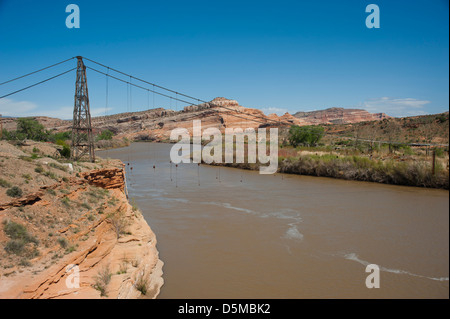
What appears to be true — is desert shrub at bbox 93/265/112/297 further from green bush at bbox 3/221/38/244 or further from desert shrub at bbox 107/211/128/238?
desert shrub at bbox 107/211/128/238

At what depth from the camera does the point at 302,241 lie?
30.0ft

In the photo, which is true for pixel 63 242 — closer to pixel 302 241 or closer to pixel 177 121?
pixel 302 241

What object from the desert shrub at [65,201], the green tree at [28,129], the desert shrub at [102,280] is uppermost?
the green tree at [28,129]

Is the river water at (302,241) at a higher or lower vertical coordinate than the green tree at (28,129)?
lower

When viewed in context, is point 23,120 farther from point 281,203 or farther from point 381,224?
point 381,224

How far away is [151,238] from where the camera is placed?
8.80 metres

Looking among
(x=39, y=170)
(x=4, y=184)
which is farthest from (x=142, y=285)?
(x=39, y=170)

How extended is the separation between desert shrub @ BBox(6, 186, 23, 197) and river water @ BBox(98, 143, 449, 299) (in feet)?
12.7

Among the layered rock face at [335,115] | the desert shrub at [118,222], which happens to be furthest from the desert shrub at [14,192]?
the layered rock face at [335,115]

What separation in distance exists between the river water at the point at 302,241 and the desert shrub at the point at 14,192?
3.87 meters

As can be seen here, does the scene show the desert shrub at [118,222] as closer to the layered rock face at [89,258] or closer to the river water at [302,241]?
the layered rock face at [89,258]

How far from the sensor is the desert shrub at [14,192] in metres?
6.20
